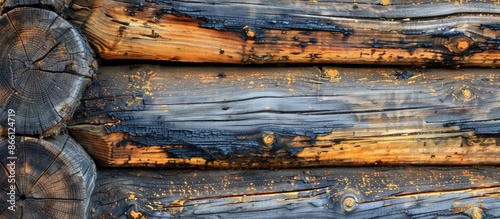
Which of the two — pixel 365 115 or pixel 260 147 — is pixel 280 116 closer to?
pixel 260 147

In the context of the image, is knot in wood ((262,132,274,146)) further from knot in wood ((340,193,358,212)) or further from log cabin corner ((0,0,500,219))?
knot in wood ((340,193,358,212))

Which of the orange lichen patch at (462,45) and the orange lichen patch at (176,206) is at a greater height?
the orange lichen patch at (462,45)

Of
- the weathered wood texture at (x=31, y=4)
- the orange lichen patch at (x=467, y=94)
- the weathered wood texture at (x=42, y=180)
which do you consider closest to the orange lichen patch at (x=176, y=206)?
the weathered wood texture at (x=42, y=180)

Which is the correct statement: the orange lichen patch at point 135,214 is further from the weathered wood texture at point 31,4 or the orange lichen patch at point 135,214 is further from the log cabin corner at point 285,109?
the weathered wood texture at point 31,4

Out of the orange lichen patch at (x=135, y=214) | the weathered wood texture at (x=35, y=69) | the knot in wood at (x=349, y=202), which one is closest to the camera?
the weathered wood texture at (x=35, y=69)

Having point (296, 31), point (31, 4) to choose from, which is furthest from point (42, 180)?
point (296, 31)

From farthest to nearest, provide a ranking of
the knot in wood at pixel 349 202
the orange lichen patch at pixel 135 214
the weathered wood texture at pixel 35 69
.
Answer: the knot in wood at pixel 349 202, the orange lichen patch at pixel 135 214, the weathered wood texture at pixel 35 69

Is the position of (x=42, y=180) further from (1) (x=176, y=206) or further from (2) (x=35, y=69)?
(1) (x=176, y=206)

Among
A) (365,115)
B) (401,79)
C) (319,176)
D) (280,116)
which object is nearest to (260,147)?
(280,116)
